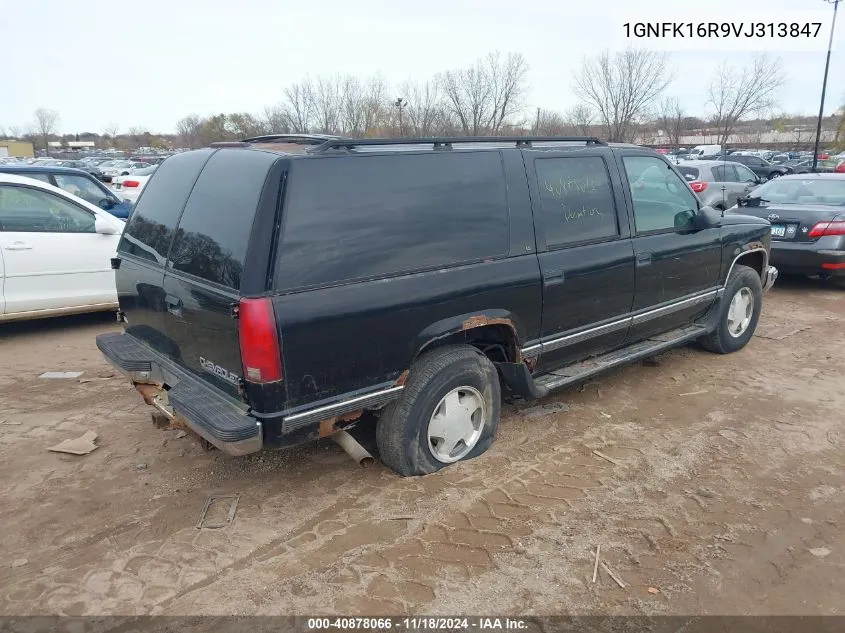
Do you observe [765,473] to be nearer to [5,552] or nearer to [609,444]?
[609,444]

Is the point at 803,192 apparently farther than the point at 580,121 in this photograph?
No

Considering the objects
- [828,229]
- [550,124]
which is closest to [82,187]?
[828,229]

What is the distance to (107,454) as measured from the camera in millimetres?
4074

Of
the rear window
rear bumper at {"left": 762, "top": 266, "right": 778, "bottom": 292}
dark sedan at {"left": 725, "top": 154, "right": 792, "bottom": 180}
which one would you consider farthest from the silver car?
dark sedan at {"left": 725, "top": 154, "right": 792, "bottom": 180}

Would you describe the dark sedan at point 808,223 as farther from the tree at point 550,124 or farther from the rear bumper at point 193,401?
Answer: the tree at point 550,124

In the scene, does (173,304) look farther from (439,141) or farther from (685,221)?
(685,221)

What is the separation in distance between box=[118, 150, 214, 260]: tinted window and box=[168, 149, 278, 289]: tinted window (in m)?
0.12

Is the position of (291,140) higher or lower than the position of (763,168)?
higher

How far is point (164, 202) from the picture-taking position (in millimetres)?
3842

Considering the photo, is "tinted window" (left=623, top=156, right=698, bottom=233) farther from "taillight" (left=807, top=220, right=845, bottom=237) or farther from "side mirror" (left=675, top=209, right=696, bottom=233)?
"taillight" (left=807, top=220, right=845, bottom=237)

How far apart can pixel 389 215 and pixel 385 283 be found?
38 cm

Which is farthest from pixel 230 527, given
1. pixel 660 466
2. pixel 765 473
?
pixel 765 473

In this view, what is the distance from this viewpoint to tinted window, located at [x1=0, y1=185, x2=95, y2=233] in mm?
6410

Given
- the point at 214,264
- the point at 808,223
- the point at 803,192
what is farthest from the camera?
the point at 803,192
